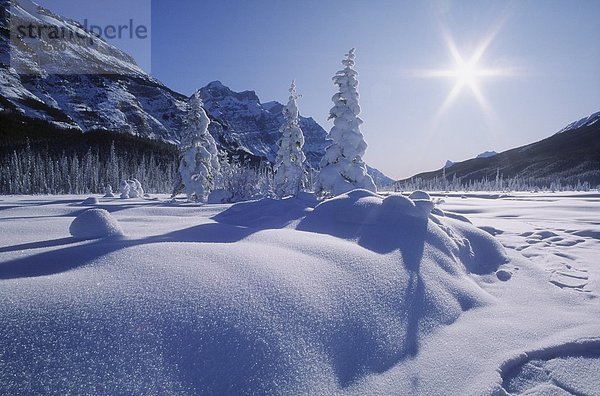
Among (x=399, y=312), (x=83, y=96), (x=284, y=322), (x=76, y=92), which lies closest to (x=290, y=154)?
(x=399, y=312)

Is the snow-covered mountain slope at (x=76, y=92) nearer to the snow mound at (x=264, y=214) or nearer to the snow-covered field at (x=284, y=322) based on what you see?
the snow mound at (x=264, y=214)

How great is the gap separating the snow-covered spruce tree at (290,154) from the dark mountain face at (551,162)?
88000 mm

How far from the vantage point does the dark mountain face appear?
369 feet

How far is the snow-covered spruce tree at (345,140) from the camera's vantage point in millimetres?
18422

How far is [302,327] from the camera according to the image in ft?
7.16

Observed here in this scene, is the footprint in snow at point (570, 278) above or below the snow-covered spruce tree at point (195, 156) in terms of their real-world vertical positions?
below

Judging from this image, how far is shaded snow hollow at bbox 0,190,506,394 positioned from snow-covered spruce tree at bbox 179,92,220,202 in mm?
24147

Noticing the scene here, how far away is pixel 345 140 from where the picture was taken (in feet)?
60.8

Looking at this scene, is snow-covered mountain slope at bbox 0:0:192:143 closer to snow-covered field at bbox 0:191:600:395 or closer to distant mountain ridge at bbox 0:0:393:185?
distant mountain ridge at bbox 0:0:393:185

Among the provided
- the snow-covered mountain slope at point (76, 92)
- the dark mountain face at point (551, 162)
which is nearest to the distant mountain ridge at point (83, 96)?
the snow-covered mountain slope at point (76, 92)

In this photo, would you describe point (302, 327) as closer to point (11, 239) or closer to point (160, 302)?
point (160, 302)

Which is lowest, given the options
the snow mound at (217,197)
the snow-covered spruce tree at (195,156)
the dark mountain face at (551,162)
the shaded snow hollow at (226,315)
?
the snow mound at (217,197)

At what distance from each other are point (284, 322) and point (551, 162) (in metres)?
170

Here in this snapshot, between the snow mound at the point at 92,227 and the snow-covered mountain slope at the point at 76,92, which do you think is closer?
the snow mound at the point at 92,227
